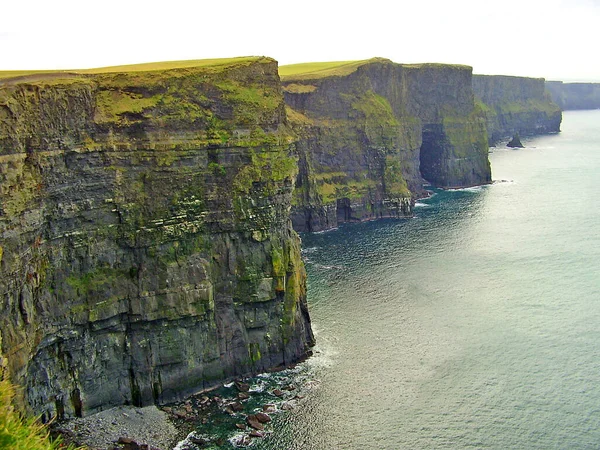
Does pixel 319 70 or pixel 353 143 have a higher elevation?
pixel 319 70

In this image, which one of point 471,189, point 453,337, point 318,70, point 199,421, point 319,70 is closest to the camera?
point 199,421

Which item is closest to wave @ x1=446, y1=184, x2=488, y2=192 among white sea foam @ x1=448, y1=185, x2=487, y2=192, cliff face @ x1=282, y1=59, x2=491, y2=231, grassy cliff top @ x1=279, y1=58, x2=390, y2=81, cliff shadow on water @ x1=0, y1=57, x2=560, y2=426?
white sea foam @ x1=448, y1=185, x2=487, y2=192

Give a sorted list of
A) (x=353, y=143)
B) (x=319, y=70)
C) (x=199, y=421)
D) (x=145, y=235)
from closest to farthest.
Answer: (x=199, y=421) < (x=145, y=235) < (x=353, y=143) < (x=319, y=70)

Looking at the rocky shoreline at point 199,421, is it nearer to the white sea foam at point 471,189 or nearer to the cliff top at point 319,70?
the cliff top at point 319,70

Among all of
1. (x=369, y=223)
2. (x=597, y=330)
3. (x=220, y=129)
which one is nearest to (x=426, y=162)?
(x=369, y=223)

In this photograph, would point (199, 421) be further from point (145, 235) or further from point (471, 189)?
point (471, 189)

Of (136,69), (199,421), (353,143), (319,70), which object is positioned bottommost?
(199,421)

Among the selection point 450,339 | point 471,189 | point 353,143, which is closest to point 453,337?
point 450,339

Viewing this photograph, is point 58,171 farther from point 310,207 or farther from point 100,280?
point 310,207

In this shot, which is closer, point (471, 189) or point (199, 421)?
point (199, 421)
